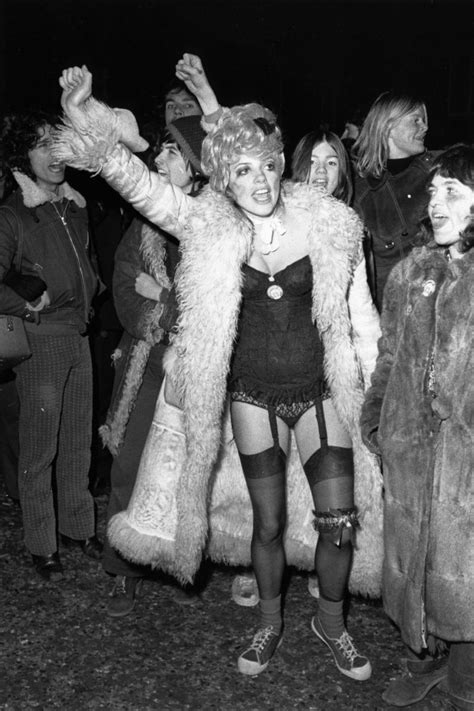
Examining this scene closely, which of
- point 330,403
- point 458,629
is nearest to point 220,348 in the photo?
point 330,403

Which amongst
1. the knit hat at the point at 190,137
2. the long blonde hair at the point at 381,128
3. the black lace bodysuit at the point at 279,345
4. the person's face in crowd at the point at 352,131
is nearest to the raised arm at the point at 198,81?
the knit hat at the point at 190,137

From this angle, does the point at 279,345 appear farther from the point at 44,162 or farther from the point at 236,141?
the point at 44,162

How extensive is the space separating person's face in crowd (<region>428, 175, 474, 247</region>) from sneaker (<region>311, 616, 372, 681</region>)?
1.60 metres

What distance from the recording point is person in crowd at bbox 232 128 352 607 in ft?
13.1

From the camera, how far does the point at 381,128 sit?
4.27 meters

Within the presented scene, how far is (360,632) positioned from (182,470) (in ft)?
3.52

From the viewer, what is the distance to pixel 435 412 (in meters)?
2.83

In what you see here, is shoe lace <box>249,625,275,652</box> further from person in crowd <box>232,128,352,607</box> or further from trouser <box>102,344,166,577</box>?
trouser <box>102,344,166,577</box>

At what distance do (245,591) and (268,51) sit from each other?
8.08 metres

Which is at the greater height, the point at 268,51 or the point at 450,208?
the point at 268,51

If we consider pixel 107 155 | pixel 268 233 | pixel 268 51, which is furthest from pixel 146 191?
pixel 268 51

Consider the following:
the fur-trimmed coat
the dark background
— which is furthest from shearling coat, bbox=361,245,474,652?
the dark background

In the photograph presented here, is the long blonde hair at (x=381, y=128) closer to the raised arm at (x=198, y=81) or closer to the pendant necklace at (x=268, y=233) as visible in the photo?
the raised arm at (x=198, y=81)

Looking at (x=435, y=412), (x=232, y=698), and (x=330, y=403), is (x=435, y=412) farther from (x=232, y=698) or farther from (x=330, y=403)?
(x=232, y=698)
